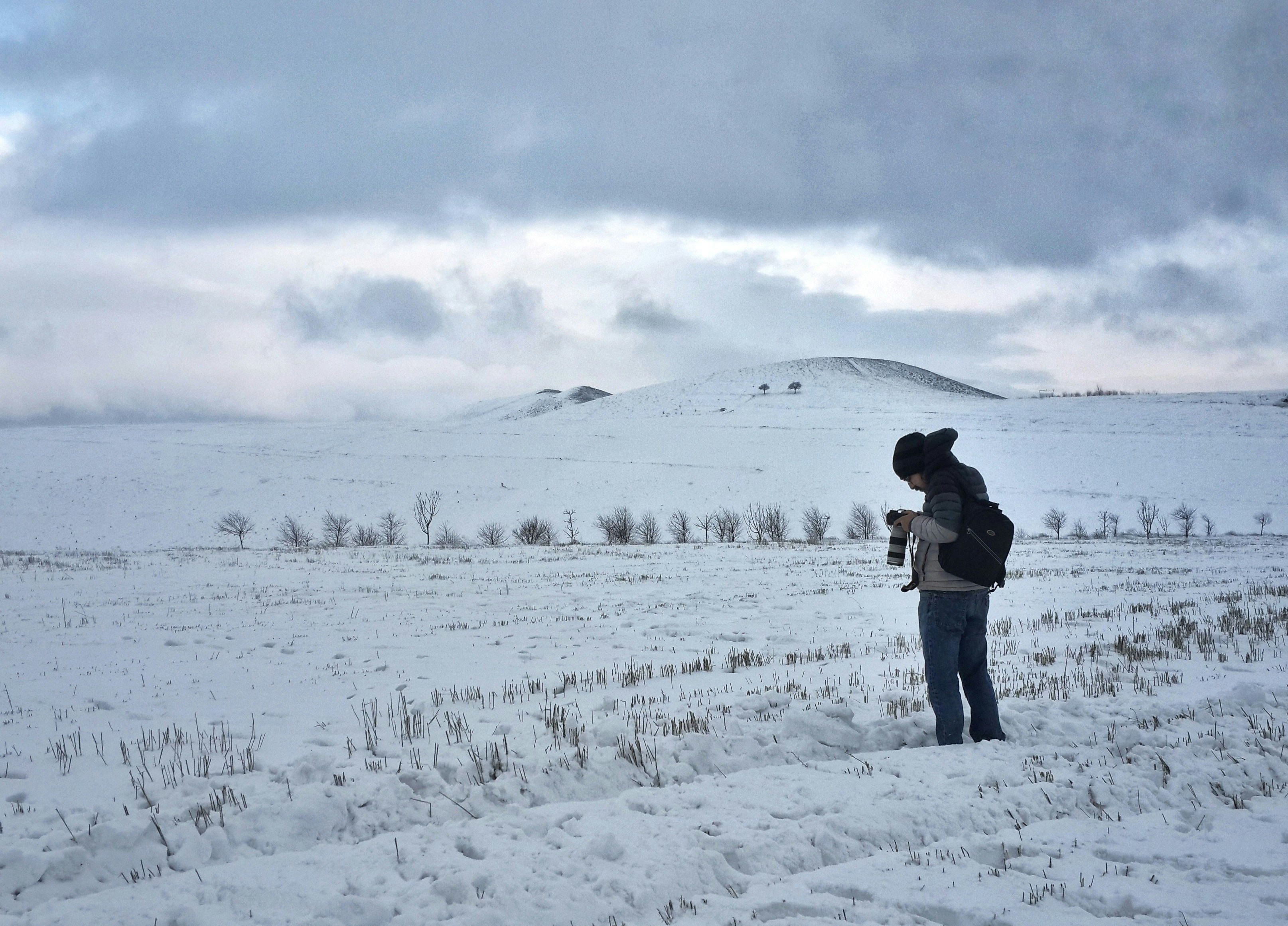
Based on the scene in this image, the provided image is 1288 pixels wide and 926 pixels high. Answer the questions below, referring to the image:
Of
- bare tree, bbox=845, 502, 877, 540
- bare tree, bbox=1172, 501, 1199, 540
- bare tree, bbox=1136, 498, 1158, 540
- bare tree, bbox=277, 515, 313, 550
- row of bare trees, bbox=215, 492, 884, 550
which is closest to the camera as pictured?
bare tree, bbox=1172, 501, 1199, 540

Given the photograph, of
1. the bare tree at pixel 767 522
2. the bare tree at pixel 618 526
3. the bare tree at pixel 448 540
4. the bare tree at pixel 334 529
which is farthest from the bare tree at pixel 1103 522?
the bare tree at pixel 334 529

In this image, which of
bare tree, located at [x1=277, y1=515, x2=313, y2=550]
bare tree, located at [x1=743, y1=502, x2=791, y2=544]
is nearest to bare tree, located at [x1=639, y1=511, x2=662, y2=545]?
bare tree, located at [x1=743, y1=502, x2=791, y2=544]

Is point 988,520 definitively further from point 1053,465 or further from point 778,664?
point 1053,465

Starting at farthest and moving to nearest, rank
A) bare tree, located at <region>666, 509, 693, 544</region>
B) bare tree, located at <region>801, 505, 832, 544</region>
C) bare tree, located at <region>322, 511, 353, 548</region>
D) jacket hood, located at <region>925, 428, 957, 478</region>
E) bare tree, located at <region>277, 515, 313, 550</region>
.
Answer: bare tree, located at <region>322, 511, 353, 548</region> < bare tree, located at <region>277, 515, 313, 550</region> < bare tree, located at <region>666, 509, 693, 544</region> < bare tree, located at <region>801, 505, 832, 544</region> < jacket hood, located at <region>925, 428, 957, 478</region>

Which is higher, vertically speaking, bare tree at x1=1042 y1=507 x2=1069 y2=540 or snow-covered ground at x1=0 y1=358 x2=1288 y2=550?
snow-covered ground at x1=0 y1=358 x2=1288 y2=550

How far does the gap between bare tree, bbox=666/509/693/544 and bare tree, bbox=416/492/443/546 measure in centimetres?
1681

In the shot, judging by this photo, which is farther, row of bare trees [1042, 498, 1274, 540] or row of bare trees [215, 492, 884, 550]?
row of bare trees [215, 492, 884, 550]

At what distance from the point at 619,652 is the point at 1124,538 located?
41.2 m

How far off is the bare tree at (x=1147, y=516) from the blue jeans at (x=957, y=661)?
157ft

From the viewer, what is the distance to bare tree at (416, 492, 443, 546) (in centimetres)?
6147

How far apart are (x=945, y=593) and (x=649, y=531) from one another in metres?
47.7

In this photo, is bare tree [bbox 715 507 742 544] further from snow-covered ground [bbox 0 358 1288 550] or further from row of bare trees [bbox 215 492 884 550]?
snow-covered ground [bbox 0 358 1288 550]

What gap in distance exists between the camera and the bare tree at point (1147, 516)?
1953 inches

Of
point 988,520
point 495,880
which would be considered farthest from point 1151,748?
point 495,880
